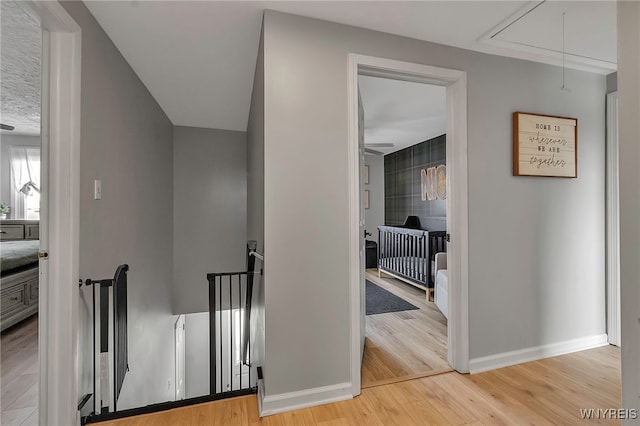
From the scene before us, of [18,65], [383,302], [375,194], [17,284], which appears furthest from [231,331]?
[375,194]

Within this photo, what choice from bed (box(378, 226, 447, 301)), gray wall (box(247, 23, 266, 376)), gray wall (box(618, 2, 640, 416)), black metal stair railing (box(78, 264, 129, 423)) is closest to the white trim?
bed (box(378, 226, 447, 301))

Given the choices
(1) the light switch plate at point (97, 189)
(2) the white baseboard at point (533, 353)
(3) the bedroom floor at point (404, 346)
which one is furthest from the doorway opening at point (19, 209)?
(2) the white baseboard at point (533, 353)

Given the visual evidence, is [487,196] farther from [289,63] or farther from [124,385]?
[124,385]

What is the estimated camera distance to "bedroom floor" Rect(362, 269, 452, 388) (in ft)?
6.55

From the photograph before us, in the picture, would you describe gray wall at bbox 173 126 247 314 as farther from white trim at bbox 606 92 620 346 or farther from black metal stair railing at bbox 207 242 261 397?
white trim at bbox 606 92 620 346

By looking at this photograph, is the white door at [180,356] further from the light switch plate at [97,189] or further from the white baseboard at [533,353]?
the white baseboard at [533,353]

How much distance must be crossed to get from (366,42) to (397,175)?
174 inches

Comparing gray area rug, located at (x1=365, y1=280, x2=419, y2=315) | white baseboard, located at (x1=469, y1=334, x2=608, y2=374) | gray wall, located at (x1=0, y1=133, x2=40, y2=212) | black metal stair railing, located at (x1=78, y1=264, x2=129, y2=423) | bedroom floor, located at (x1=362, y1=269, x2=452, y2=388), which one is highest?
gray wall, located at (x1=0, y1=133, x2=40, y2=212)

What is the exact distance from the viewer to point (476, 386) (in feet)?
5.98

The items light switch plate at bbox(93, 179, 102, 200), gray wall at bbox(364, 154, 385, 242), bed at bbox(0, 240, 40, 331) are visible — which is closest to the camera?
light switch plate at bbox(93, 179, 102, 200)

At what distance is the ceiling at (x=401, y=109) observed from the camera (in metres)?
2.76

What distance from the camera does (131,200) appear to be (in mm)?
2312

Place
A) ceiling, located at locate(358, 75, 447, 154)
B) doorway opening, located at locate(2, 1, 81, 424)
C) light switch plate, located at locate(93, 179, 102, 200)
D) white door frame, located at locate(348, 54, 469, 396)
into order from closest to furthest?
1. doorway opening, located at locate(2, 1, 81, 424)
2. light switch plate, located at locate(93, 179, 102, 200)
3. white door frame, located at locate(348, 54, 469, 396)
4. ceiling, located at locate(358, 75, 447, 154)

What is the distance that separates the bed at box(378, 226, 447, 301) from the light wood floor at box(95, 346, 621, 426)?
6.05 feet
